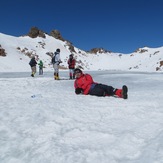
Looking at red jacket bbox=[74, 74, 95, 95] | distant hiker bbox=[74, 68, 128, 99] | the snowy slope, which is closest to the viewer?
distant hiker bbox=[74, 68, 128, 99]

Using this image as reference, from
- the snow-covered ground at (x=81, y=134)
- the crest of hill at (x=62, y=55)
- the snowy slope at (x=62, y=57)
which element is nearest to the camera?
the snow-covered ground at (x=81, y=134)

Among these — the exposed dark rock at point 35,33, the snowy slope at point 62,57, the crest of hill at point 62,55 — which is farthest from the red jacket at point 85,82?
the exposed dark rock at point 35,33

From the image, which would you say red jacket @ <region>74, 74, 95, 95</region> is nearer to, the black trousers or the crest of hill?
the black trousers

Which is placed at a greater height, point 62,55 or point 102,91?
point 62,55

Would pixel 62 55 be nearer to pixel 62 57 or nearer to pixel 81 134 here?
pixel 62 57

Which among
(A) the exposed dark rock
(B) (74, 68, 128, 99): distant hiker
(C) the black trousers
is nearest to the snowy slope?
(A) the exposed dark rock

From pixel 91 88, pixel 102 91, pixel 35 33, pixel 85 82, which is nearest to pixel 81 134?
pixel 102 91

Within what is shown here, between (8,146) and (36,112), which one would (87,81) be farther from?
(8,146)

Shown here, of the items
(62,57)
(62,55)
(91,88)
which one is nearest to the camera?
(91,88)

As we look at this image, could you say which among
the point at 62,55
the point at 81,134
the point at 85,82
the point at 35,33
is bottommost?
the point at 81,134

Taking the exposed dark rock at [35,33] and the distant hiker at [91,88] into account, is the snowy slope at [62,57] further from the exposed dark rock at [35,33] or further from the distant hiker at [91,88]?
the distant hiker at [91,88]

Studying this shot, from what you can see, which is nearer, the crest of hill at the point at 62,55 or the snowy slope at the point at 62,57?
the snowy slope at the point at 62,57

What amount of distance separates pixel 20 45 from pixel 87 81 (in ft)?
150

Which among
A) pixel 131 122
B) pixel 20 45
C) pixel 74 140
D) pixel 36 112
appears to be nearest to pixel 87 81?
pixel 36 112
